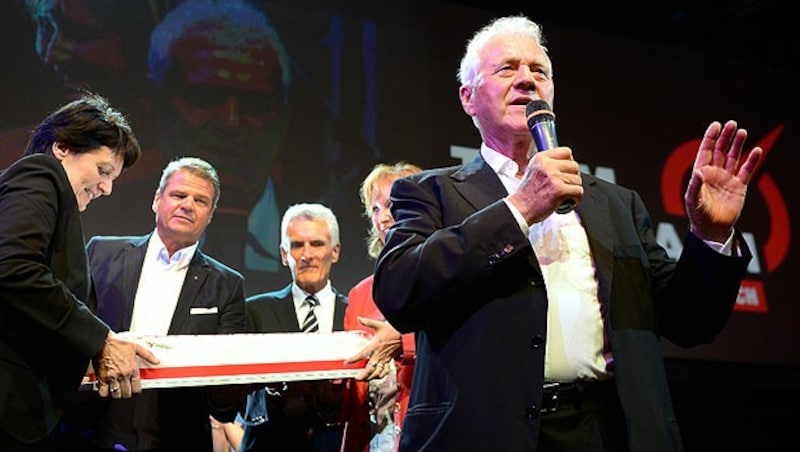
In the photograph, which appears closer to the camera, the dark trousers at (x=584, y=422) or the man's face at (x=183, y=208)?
the dark trousers at (x=584, y=422)

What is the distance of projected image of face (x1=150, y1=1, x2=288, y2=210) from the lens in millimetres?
4012

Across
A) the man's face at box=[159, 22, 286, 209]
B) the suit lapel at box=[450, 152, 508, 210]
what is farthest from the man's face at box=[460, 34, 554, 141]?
the man's face at box=[159, 22, 286, 209]

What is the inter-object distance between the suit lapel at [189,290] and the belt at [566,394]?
1.91m

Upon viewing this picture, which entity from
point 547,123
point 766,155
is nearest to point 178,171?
point 547,123

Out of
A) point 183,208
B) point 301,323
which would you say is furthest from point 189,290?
point 301,323

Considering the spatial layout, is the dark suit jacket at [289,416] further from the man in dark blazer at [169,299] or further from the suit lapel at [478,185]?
the suit lapel at [478,185]

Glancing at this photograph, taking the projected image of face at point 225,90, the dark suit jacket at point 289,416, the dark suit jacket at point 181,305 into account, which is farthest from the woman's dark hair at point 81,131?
the projected image of face at point 225,90

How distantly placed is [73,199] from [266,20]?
2.29 metres

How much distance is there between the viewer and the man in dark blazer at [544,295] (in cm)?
158

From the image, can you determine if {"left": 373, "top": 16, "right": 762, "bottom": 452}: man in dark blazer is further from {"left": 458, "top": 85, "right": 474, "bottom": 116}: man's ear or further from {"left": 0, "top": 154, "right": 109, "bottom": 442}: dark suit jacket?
{"left": 0, "top": 154, "right": 109, "bottom": 442}: dark suit jacket

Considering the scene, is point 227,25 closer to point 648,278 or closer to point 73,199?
point 73,199

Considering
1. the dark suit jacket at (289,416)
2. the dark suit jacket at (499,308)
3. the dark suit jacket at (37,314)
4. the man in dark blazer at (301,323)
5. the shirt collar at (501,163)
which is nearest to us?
the dark suit jacket at (499,308)

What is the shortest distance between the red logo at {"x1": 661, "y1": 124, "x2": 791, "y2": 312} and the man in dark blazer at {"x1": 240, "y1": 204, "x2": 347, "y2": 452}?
2366 mm

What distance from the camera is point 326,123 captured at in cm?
434
